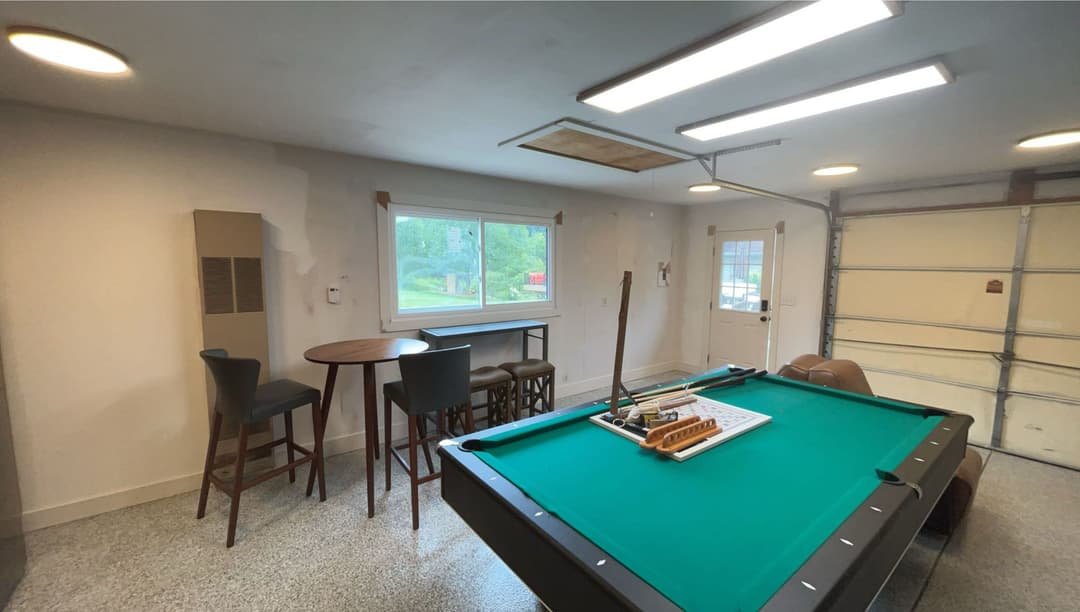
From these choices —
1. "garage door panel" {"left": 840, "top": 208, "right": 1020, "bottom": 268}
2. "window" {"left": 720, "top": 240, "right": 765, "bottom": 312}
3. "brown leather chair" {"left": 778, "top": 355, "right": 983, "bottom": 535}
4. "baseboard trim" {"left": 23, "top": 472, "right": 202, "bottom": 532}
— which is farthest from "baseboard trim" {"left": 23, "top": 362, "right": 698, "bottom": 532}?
"garage door panel" {"left": 840, "top": 208, "right": 1020, "bottom": 268}

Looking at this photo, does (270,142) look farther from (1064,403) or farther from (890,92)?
(1064,403)

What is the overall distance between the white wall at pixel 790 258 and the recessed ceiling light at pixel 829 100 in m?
2.81

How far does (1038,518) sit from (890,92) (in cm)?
283

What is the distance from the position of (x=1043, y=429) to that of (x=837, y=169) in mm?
2750

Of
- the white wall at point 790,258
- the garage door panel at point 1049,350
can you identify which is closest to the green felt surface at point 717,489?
the garage door panel at point 1049,350

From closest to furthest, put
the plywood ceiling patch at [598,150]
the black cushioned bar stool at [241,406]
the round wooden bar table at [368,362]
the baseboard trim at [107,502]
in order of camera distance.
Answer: the black cushioned bar stool at [241,406] < the baseboard trim at [107,502] < the round wooden bar table at [368,362] < the plywood ceiling patch at [598,150]

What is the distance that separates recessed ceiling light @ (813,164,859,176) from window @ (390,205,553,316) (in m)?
2.47

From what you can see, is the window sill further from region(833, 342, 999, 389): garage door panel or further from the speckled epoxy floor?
region(833, 342, 999, 389): garage door panel

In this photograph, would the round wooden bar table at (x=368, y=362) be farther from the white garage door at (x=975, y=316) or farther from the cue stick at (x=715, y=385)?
the white garage door at (x=975, y=316)

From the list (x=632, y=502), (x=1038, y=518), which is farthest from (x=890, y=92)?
(x=1038, y=518)

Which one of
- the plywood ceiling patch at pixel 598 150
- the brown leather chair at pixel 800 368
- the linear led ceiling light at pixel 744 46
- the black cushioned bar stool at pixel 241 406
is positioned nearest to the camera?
the linear led ceiling light at pixel 744 46

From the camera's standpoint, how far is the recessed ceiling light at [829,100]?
1.67 metres

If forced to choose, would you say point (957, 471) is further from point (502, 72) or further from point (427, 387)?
point (502, 72)

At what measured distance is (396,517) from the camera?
2.46 m
